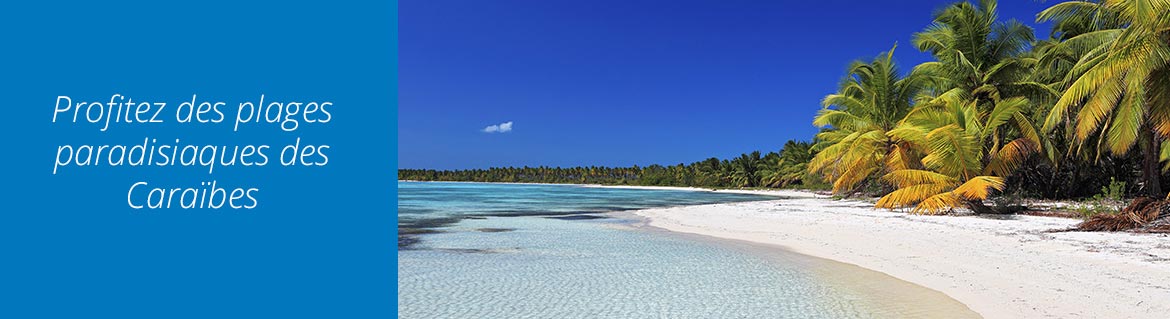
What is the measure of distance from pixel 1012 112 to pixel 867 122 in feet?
22.6

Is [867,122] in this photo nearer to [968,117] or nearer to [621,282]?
[968,117]

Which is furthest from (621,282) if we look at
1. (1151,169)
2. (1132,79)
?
(1151,169)

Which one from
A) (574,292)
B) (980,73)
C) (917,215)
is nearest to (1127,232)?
(917,215)

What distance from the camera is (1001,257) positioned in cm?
779

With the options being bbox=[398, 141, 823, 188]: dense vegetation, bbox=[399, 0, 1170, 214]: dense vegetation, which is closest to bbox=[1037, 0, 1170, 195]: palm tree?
bbox=[399, 0, 1170, 214]: dense vegetation

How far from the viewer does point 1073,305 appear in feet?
17.2

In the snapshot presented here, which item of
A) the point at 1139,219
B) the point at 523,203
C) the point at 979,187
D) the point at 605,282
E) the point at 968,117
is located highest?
the point at 968,117

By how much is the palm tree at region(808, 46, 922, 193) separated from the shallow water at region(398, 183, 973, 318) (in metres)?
8.30

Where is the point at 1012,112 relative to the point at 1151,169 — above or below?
above

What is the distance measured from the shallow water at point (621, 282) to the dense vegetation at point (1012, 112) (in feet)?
20.8

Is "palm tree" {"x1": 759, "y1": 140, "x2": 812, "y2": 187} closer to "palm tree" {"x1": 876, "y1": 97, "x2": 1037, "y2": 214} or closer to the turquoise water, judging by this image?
"palm tree" {"x1": 876, "y1": 97, "x2": 1037, "y2": 214}

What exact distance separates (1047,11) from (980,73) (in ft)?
10.6

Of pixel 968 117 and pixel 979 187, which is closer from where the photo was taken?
pixel 979 187

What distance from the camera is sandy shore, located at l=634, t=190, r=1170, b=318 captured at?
211 inches
